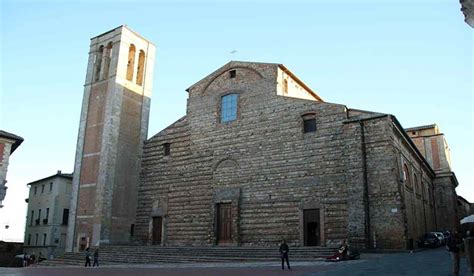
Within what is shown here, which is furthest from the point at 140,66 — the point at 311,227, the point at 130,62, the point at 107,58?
the point at 311,227

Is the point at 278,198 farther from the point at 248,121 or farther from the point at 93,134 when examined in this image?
the point at 93,134

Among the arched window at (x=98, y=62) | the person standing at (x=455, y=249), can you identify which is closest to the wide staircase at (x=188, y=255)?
the person standing at (x=455, y=249)

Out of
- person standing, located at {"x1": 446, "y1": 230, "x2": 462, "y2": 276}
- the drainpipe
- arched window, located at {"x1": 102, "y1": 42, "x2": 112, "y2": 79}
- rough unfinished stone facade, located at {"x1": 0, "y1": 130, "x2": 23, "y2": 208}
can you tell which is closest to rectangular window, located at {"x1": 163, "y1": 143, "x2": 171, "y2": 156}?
arched window, located at {"x1": 102, "y1": 42, "x2": 112, "y2": 79}

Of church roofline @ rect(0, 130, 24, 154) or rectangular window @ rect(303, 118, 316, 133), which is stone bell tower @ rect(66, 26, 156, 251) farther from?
rectangular window @ rect(303, 118, 316, 133)

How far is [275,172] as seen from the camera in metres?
22.2

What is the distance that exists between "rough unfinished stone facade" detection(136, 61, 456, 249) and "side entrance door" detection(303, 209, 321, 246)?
0.17 ft

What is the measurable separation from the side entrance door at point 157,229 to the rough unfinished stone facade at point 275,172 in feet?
0.20

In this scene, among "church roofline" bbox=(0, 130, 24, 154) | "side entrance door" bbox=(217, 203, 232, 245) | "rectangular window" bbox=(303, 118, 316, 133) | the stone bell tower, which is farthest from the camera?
the stone bell tower

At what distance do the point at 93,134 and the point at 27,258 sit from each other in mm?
10837

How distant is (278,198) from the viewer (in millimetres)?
21641

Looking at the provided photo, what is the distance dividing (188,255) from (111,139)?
32.7 ft

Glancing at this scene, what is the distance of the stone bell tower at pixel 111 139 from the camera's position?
25.0 metres

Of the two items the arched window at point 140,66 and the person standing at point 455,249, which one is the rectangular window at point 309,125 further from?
the person standing at point 455,249

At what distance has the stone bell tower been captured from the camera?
82.1 ft
